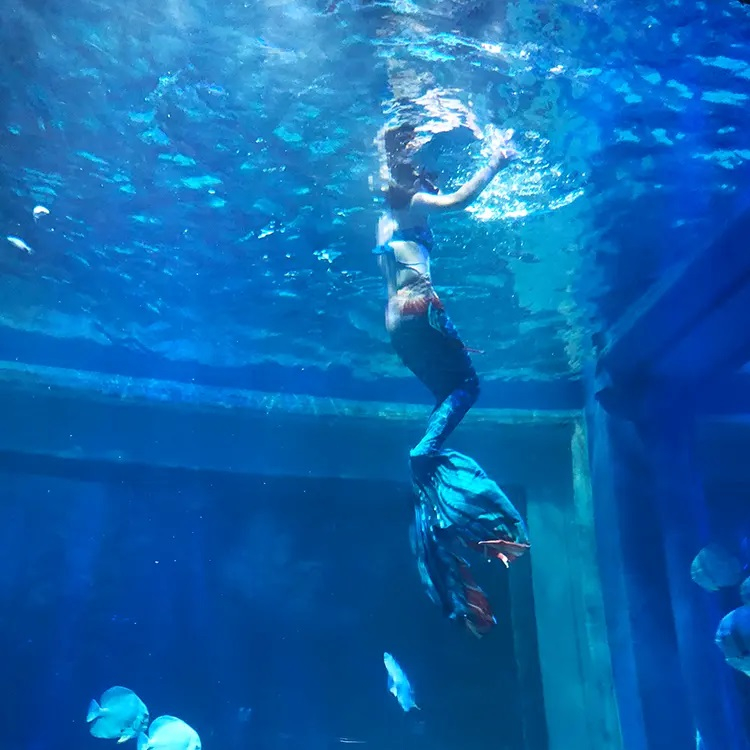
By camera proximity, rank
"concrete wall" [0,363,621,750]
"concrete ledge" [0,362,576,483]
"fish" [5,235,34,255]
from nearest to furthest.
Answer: "fish" [5,235,34,255] < "concrete wall" [0,363,621,750] < "concrete ledge" [0,362,576,483]

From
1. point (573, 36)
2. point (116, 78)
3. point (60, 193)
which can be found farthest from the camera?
point (60, 193)

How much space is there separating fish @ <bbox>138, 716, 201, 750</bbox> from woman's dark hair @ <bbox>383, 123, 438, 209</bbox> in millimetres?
6787

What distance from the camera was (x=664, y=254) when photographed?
8.36 m

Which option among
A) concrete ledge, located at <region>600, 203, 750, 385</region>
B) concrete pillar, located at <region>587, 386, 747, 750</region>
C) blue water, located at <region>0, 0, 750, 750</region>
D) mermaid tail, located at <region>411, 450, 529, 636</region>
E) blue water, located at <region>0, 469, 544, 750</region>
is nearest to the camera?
mermaid tail, located at <region>411, 450, 529, 636</region>

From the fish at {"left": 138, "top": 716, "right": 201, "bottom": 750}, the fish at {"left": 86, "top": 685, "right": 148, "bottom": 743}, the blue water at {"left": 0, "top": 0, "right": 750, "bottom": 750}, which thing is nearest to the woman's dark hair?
the blue water at {"left": 0, "top": 0, "right": 750, "bottom": 750}

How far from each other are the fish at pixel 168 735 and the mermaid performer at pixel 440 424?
205 inches

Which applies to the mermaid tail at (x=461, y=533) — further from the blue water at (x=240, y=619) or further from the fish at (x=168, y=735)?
the blue water at (x=240, y=619)

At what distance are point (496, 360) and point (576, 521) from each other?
3.33 meters

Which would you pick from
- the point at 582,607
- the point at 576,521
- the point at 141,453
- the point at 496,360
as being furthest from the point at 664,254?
the point at 141,453

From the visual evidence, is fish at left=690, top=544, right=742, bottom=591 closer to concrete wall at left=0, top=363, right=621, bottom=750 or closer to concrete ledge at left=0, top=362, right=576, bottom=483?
concrete wall at left=0, top=363, right=621, bottom=750

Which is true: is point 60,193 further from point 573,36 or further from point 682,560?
point 682,560

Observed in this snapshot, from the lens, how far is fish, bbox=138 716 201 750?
7355 mm

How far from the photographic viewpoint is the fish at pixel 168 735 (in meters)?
7.36

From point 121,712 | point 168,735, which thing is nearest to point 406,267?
point 168,735
